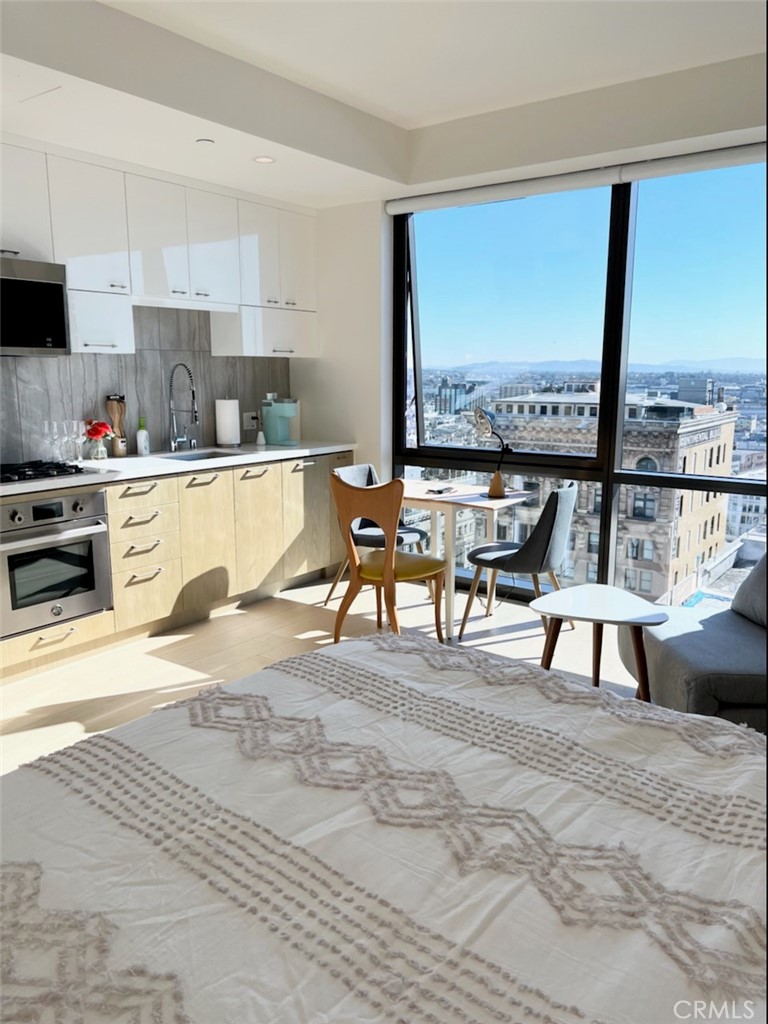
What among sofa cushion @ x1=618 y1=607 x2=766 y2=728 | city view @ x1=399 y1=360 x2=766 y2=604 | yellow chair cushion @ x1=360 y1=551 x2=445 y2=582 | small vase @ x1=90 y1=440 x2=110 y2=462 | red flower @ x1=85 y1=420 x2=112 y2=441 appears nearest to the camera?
sofa cushion @ x1=618 y1=607 x2=766 y2=728

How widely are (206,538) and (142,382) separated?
1053mm

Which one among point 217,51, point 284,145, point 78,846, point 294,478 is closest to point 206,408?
point 294,478

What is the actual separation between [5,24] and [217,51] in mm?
982

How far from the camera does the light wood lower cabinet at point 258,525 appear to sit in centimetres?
452

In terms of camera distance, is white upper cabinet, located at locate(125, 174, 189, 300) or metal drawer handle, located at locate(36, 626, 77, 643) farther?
white upper cabinet, located at locate(125, 174, 189, 300)

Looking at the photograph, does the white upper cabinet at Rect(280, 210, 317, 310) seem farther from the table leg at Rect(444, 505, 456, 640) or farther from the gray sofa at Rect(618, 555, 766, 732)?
the gray sofa at Rect(618, 555, 766, 732)

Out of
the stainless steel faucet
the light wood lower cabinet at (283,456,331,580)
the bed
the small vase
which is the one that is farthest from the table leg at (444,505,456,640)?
the bed

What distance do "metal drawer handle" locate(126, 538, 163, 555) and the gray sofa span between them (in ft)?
7.78

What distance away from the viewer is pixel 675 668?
8.75ft

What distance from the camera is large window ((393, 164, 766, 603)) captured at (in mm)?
3883

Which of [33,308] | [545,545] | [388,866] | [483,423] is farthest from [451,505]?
[388,866]

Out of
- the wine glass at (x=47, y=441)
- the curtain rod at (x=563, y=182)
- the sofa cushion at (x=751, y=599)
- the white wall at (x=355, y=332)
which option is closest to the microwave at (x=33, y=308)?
the wine glass at (x=47, y=441)

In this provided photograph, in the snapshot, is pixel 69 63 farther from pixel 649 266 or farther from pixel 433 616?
pixel 433 616

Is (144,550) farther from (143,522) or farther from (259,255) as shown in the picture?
(259,255)
